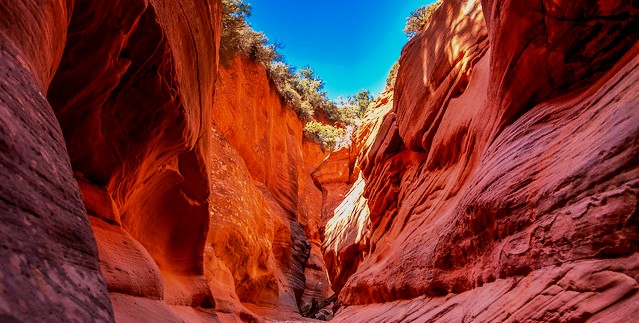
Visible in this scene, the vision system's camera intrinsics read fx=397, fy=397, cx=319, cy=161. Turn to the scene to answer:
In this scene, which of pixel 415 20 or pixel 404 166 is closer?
pixel 404 166

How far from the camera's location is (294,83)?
88.5 feet

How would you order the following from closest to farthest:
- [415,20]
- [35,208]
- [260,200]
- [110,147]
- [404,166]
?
[35,208], [110,147], [404,166], [415,20], [260,200]

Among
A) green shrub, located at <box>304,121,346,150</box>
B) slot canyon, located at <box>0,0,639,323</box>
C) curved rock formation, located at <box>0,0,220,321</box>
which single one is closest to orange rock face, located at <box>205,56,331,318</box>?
green shrub, located at <box>304,121,346,150</box>

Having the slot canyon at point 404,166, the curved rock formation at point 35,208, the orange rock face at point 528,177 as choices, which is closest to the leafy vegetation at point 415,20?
the slot canyon at point 404,166

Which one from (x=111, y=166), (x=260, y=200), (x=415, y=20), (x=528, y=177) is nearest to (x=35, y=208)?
(x=528, y=177)

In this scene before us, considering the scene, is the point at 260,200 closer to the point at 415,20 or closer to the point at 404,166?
the point at 404,166

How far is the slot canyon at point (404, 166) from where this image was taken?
5.79 ft

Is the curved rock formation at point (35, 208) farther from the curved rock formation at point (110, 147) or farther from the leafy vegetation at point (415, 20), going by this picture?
the leafy vegetation at point (415, 20)

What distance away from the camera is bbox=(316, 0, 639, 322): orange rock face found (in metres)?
2.31

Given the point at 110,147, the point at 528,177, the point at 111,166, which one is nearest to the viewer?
the point at 528,177

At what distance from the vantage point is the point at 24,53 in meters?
2.09

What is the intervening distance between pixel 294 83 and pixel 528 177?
24.6 meters

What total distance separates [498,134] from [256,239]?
9886 millimetres

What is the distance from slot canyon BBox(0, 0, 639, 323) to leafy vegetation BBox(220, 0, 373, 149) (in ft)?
27.8
